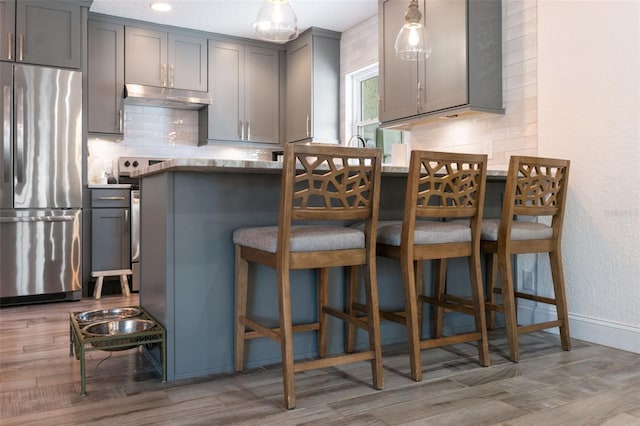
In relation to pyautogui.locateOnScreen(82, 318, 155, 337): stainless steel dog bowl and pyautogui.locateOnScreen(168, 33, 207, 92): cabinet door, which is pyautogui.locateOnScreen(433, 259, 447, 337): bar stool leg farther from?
pyautogui.locateOnScreen(168, 33, 207, 92): cabinet door

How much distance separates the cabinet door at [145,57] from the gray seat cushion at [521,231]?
3513mm

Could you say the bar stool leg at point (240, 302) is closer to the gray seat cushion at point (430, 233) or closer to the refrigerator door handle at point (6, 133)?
the gray seat cushion at point (430, 233)

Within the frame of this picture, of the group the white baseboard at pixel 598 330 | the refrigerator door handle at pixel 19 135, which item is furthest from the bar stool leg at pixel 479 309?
the refrigerator door handle at pixel 19 135

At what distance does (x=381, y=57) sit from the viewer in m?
4.07

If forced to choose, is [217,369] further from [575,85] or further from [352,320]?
[575,85]

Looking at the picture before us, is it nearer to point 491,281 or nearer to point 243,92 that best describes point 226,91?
point 243,92

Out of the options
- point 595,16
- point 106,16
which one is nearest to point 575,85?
point 595,16

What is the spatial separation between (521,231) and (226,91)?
3.55m

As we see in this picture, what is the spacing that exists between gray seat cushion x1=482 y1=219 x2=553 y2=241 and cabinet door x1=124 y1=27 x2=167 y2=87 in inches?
138

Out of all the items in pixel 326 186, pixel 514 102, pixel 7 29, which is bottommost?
pixel 326 186

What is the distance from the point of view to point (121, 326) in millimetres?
2482

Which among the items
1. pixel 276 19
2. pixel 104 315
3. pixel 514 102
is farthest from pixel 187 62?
pixel 104 315

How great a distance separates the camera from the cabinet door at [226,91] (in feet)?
17.5

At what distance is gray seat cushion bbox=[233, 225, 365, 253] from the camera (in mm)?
2010
